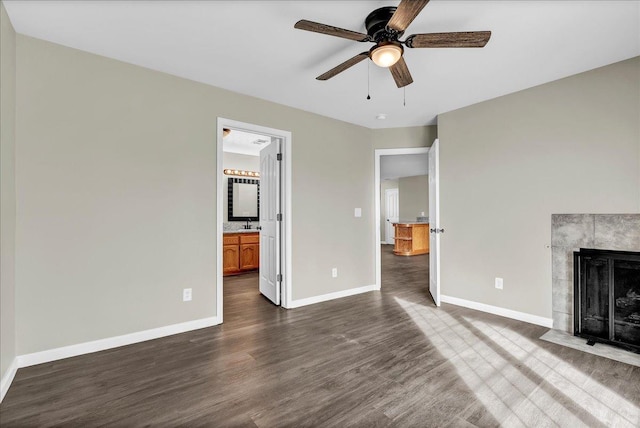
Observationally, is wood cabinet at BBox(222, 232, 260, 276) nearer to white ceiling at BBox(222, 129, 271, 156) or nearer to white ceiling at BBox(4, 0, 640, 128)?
white ceiling at BBox(222, 129, 271, 156)

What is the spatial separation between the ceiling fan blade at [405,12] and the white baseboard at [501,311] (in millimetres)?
3052

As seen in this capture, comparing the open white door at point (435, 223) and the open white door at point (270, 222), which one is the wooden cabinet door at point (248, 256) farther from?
the open white door at point (435, 223)

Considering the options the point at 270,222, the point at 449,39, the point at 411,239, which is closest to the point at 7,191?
the point at 270,222

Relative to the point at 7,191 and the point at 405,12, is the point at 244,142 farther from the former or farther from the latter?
the point at 405,12

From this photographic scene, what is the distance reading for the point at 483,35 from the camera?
1777 millimetres

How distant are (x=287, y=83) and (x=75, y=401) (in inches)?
117

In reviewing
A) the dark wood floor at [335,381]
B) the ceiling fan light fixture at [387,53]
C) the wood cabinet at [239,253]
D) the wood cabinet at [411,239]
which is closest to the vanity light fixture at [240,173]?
the wood cabinet at [239,253]

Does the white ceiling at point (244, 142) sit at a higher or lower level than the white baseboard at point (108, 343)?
higher

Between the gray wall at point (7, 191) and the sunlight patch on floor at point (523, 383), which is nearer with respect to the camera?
the sunlight patch on floor at point (523, 383)

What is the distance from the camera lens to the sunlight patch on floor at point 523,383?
1689 mm

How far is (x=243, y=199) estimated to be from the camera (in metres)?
6.57

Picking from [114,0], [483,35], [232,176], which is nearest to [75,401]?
[114,0]

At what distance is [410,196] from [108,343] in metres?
9.53

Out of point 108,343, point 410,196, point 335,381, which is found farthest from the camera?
point 410,196
